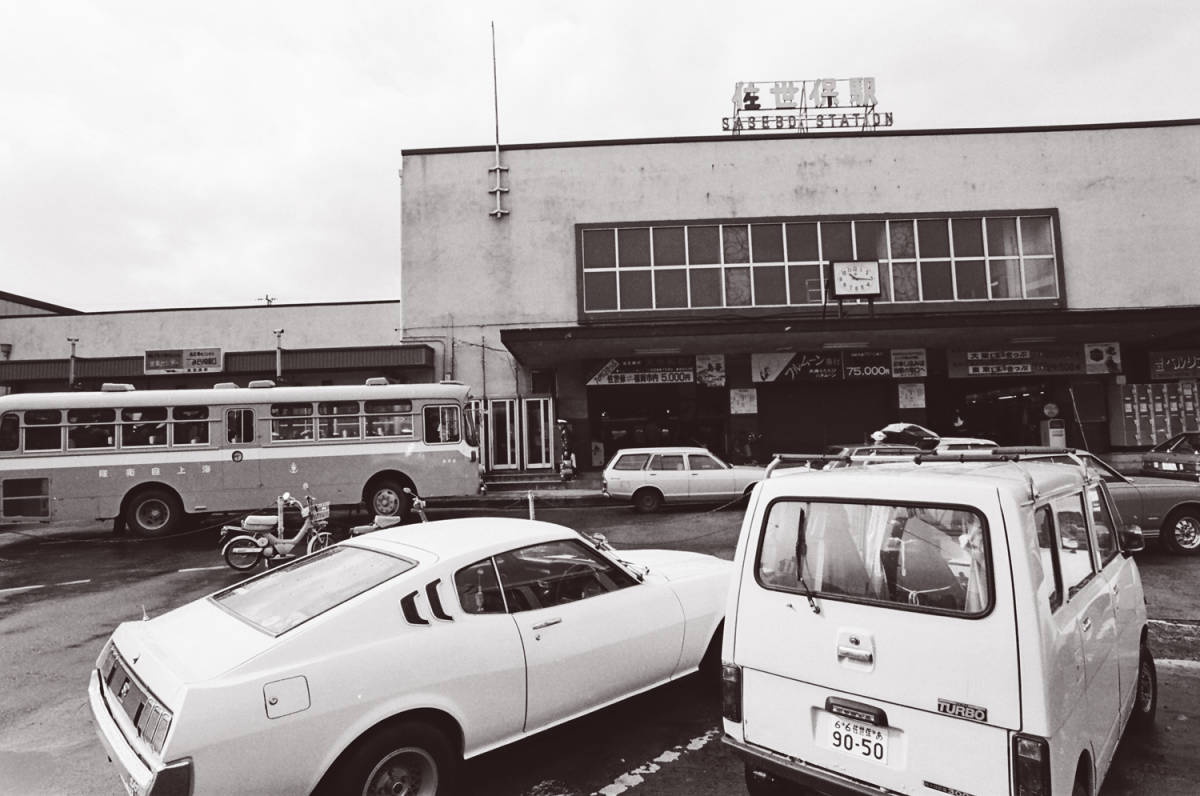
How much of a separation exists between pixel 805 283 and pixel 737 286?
2232 mm

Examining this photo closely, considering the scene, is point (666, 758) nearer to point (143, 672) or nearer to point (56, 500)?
point (143, 672)

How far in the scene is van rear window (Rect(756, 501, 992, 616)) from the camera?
9.48 feet

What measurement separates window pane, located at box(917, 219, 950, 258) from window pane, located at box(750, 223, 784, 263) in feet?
15.0

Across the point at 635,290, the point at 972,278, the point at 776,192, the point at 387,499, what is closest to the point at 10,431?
the point at 387,499

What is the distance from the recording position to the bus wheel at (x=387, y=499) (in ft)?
47.2

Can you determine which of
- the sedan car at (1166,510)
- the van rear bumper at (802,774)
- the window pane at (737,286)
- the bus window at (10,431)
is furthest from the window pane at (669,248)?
the van rear bumper at (802,774)

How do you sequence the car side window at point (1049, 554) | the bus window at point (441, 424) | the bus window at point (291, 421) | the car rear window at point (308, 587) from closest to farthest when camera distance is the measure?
the car side window at point (1049, 554)
the car rear window at point (308, 587)
the bus window at point (291, 421)
the bus window at point (441, 424)

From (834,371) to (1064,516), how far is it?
18.9 meters

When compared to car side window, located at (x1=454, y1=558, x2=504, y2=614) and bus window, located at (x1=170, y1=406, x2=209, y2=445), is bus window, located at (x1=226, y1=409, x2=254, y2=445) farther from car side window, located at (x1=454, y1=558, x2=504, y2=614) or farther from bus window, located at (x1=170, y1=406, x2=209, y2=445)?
car side window, located at (x1=454, y1=558, x2=504, y2=614)

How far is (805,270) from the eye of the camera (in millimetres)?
22188

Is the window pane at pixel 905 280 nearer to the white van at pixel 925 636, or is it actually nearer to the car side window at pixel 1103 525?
the car side window at pixel 1103 525

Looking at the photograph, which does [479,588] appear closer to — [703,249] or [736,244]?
[703,249]

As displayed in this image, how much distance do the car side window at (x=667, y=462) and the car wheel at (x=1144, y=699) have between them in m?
10.6

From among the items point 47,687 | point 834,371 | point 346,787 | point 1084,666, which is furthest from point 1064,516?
point 834,371
